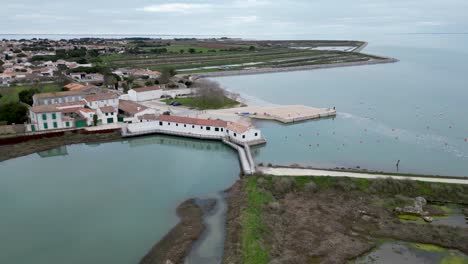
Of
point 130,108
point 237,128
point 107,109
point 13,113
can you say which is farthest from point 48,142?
point 237,128

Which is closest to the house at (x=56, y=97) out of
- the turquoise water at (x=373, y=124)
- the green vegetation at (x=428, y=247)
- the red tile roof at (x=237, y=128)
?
the red tile roof at (x=237, y=128)

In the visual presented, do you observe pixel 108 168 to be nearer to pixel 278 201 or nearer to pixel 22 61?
pixel 278 201

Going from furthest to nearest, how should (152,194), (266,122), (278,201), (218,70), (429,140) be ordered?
(218,70)
(266,122)
(429,140)
(152,194)
(278,201)

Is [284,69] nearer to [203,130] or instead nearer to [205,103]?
[205,103]

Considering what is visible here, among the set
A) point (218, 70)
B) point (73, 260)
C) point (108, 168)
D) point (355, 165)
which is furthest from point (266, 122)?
point (218, 70)

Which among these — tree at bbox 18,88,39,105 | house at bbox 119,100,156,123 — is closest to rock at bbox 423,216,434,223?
house at bbox 119,100,156,123

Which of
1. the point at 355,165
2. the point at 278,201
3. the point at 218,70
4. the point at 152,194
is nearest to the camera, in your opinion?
the point at 278,201
